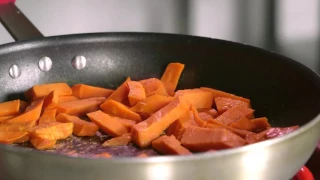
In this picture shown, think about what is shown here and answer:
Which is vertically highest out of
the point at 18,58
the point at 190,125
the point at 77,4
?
the point at 77,4

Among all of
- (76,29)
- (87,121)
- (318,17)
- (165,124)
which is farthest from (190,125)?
(318,17)

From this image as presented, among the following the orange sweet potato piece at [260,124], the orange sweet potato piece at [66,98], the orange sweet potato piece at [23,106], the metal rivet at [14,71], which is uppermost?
the metal rivet at [14,71]

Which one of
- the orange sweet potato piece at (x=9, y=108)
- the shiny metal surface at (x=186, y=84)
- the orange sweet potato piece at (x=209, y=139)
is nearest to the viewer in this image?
the shiny metal surface at (x=186, y=84)

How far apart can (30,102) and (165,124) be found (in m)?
0.29

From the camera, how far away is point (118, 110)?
1.00 meters

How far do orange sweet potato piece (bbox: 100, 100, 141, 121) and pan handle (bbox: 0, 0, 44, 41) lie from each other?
22 centimetres

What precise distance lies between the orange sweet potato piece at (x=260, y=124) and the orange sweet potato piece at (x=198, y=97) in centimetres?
10

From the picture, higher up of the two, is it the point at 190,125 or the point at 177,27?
the point at 177,27

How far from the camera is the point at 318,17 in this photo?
1905mm

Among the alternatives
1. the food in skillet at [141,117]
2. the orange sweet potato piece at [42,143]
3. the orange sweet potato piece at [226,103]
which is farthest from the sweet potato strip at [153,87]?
the orange sweet potato piece at [42,143]

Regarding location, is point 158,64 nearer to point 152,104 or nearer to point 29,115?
point 152,104

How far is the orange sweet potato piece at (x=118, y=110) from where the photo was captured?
985 millimetres

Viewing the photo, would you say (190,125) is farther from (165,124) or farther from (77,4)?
(77,4)

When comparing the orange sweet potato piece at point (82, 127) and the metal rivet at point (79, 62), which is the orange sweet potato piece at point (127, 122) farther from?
the metal rivet at point (79, 62)
